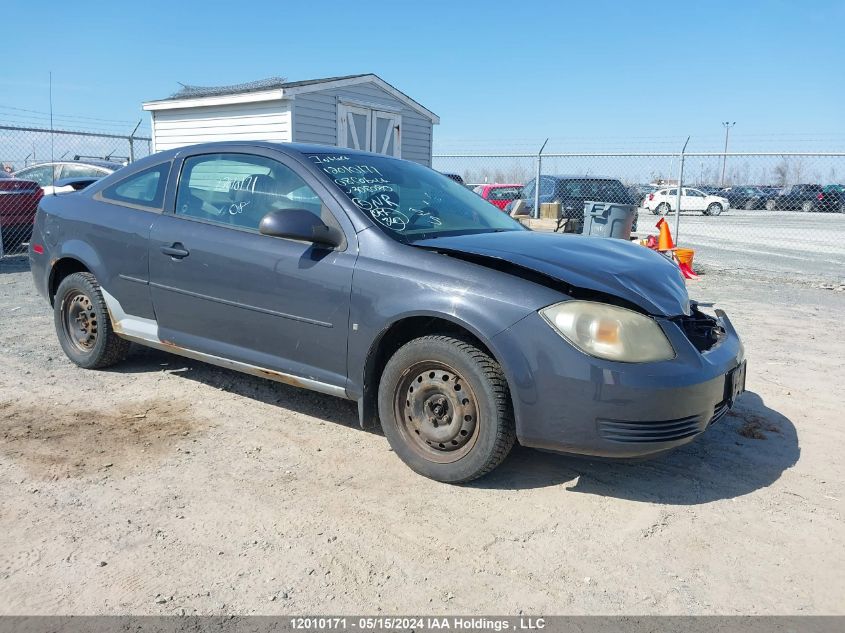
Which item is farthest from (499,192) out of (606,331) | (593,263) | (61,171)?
Answer: (606,331)

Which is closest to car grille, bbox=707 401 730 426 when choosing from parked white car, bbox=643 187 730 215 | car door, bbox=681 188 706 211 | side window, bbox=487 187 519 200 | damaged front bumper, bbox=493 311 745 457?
damaged front bumper, bbox=493 311 745 457

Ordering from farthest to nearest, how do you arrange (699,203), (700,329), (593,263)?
(699,203)
(700,329)
(593,263)

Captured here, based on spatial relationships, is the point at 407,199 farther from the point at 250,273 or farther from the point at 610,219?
the point at 610,219

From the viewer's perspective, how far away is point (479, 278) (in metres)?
3.17

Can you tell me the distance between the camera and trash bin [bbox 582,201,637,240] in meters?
10.5

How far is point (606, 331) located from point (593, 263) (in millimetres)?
549

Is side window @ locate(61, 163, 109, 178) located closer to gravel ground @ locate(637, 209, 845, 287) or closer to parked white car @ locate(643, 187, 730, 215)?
gravel ground @ locate(637, 209, 845, 287)

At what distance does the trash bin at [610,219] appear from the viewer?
10492 mm

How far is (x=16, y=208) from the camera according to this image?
10.7m

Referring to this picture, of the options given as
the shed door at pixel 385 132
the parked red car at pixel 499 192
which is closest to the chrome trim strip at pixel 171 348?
the shed door at pixel 385 132

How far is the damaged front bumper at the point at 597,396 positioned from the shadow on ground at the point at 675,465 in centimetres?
40

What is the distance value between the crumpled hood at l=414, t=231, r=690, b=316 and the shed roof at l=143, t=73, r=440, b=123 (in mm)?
10566

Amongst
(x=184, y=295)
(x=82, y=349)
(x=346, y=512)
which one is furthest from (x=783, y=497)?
(x=82, y=349)

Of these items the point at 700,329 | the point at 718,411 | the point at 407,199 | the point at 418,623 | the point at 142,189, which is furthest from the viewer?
the point at 142,189
